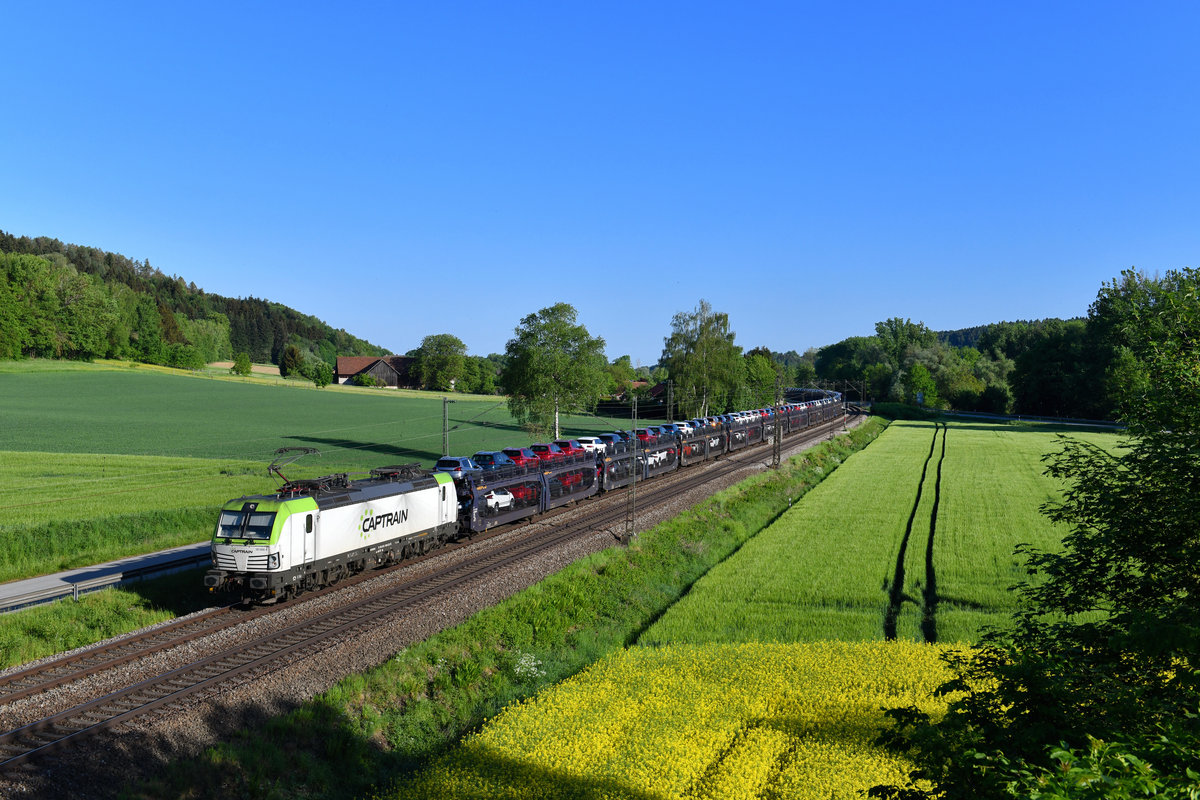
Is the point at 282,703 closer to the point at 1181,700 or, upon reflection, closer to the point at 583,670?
the point at 583,670

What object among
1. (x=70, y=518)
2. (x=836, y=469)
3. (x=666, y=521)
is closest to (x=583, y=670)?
(x=666, y=521)

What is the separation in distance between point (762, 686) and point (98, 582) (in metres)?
20.5

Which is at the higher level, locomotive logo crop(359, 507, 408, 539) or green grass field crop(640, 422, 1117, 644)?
locomotive logo crop(359, 507, 408, 539)

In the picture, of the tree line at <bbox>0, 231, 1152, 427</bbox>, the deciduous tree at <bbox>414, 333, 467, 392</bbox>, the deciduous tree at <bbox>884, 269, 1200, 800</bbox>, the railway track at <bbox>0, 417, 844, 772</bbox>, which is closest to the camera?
the deciduous tree at <bbox>884, 269, 1200, 800</bbox>

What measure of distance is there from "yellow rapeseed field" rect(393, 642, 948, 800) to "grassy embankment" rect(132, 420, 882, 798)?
1701mm

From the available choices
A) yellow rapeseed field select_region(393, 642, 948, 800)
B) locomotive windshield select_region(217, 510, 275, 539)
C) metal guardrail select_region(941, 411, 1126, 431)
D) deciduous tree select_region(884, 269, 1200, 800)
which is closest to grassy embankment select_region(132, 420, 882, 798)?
yellow rapeseed field select_region(393, 642, 948, 800)

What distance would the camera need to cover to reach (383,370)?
170625 millimetres

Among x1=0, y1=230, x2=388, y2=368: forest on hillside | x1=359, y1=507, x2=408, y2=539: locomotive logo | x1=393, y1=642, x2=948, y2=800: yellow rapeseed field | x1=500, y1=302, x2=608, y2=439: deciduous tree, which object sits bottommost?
x1=393, y1=642, x2=948, y2=800: yellow rapeseed field

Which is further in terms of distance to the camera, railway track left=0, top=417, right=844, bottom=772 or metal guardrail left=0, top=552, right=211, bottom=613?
metal guardrail left=0, top=552, right=211, bottom=613

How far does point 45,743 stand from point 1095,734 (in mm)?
16990

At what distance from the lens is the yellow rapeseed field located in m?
12.5

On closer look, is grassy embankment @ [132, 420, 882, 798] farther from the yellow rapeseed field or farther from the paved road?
the paved road

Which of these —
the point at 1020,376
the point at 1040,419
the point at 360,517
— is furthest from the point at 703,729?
the point at 1020,376

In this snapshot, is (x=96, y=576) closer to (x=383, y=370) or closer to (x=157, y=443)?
(x=157, y=443)
